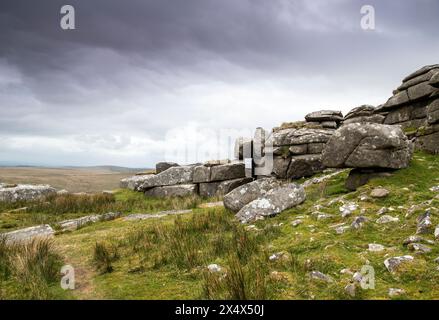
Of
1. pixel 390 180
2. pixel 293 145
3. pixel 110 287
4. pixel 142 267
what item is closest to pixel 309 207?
pixel 390 180

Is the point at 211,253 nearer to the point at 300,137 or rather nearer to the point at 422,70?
the point at 300,137

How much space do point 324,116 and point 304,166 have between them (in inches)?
234

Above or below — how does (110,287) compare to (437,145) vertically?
below

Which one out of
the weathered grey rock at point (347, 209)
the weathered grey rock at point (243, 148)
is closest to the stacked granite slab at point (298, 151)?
the weathered grey rock at point (243, 148)

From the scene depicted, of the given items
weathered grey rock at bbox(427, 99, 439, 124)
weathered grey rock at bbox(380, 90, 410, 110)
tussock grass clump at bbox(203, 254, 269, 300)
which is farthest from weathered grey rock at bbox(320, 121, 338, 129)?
tussock grass clump at bbox(203, 254, 269, 300)

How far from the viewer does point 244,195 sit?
485 inches

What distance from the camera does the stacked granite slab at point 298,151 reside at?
18.4 metres

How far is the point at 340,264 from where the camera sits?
557cm

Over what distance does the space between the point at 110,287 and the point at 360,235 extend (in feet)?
17.5

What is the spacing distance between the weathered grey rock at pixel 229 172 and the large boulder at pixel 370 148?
9.77 metres

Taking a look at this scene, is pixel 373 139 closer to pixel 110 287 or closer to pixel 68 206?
pixel 110 287

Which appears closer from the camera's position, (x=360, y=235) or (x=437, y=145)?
(x=360, y=235)

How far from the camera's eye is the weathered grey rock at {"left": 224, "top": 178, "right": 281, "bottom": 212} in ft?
39.6
